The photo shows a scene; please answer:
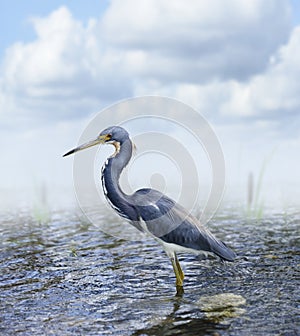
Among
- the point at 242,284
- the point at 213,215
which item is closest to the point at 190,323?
the point at 242,284

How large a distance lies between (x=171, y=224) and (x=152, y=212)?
39 centimetres

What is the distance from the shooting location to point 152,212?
8383 millimetres

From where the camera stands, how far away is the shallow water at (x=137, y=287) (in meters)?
6.90

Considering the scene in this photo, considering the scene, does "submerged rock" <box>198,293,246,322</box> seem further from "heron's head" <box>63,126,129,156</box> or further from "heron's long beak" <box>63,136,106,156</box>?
"heron's long beak" <box>63,136,106,156</box>

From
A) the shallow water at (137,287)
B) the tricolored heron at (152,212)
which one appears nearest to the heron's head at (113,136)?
the tricolored heron at (152,212)

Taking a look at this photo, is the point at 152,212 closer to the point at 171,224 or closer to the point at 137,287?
the point at 171,224

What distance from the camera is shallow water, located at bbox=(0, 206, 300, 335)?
272 inches

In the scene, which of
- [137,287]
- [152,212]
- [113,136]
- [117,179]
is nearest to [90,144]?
[113,136]

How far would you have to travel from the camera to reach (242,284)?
867 centimetres

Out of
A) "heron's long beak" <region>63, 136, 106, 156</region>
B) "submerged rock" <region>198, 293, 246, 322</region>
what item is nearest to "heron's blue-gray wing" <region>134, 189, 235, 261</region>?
"submerged rock" <region>198, 293, 246, 322</region>

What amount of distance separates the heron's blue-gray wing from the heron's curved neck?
220 millimetres

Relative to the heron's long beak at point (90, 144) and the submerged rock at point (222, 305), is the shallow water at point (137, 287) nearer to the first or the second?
the submerged rock at point (222, 305)

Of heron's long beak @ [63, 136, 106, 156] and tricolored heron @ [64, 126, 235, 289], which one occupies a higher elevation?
heron's long beak @ [63, 136, 106, 156]

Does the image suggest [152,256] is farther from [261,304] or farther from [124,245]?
[261,304]
